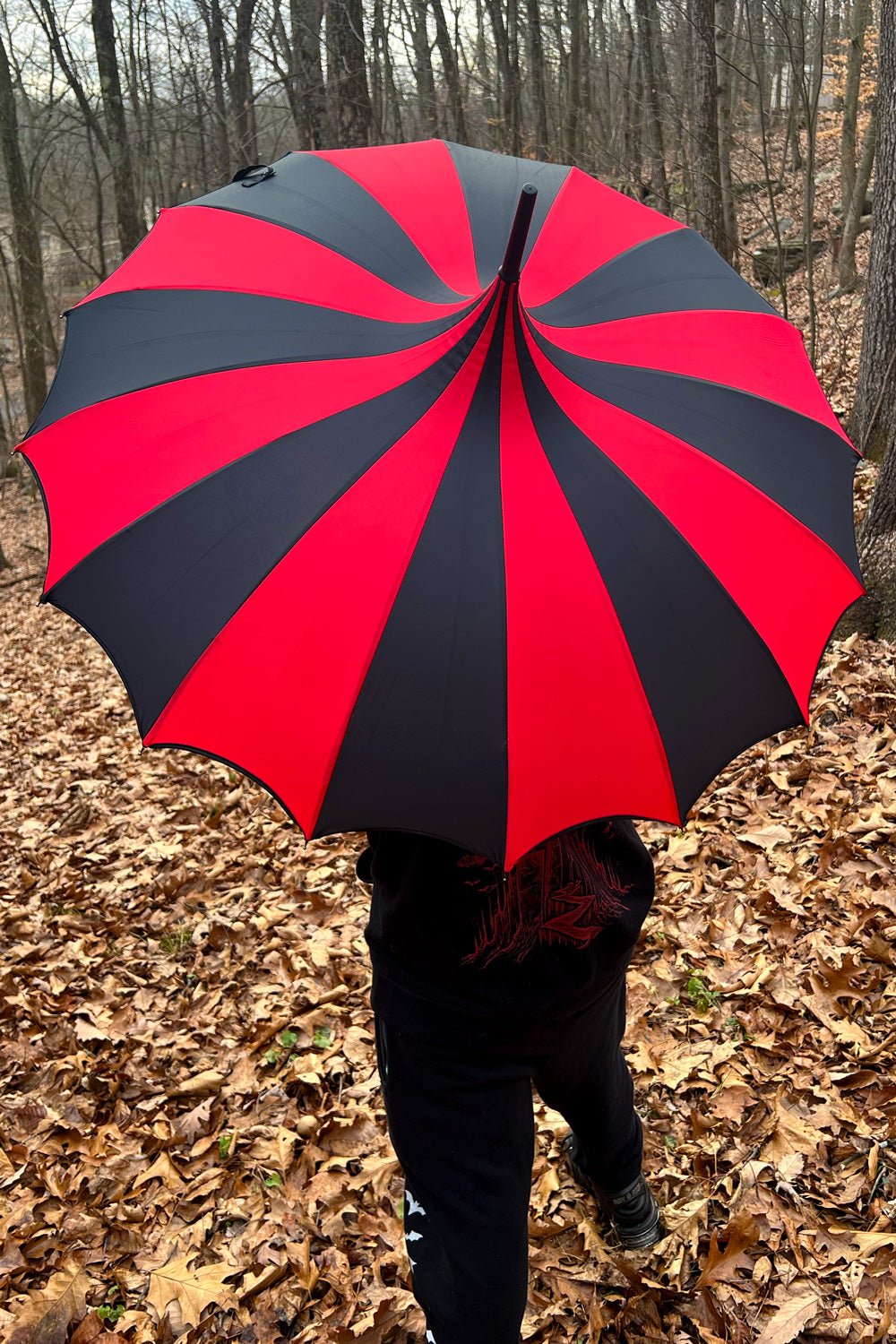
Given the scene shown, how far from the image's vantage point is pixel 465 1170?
166 cm

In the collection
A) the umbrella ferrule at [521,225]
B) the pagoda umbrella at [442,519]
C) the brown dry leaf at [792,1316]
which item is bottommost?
the brown dry leaf at [792,1316]

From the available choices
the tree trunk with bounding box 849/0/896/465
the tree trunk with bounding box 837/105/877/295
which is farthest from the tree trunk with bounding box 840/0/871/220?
the tree trunk with bounding box 849/0/896/465

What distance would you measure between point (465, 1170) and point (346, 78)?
31.4ft

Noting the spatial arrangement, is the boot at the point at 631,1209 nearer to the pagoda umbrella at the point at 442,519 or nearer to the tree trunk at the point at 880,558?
the pagoda umbrella at the point at 442,519

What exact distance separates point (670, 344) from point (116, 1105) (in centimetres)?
340

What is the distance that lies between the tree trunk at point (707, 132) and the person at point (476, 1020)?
900 cm

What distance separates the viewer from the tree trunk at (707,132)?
9.48 metres

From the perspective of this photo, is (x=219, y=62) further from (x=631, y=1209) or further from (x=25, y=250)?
(x=631, y=1209)

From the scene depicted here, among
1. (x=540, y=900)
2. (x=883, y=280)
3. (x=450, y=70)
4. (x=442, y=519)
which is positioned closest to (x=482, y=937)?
(x=540, y=900)

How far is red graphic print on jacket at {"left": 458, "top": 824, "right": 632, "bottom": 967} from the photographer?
1.61m

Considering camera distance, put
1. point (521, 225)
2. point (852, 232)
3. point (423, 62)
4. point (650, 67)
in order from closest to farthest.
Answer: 1. point (521, 225)
2. point (852, 232)
3. point (650, 67)
4. point (423, 62)

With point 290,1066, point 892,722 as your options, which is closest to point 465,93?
point 892,722

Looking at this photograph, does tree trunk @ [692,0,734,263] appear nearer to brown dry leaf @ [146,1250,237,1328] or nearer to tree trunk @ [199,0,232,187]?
tree trunk @ [199,0,232,187]

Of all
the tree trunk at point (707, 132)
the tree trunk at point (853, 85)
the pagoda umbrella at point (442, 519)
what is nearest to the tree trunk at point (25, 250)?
the tree trunk at point (707, 132)
